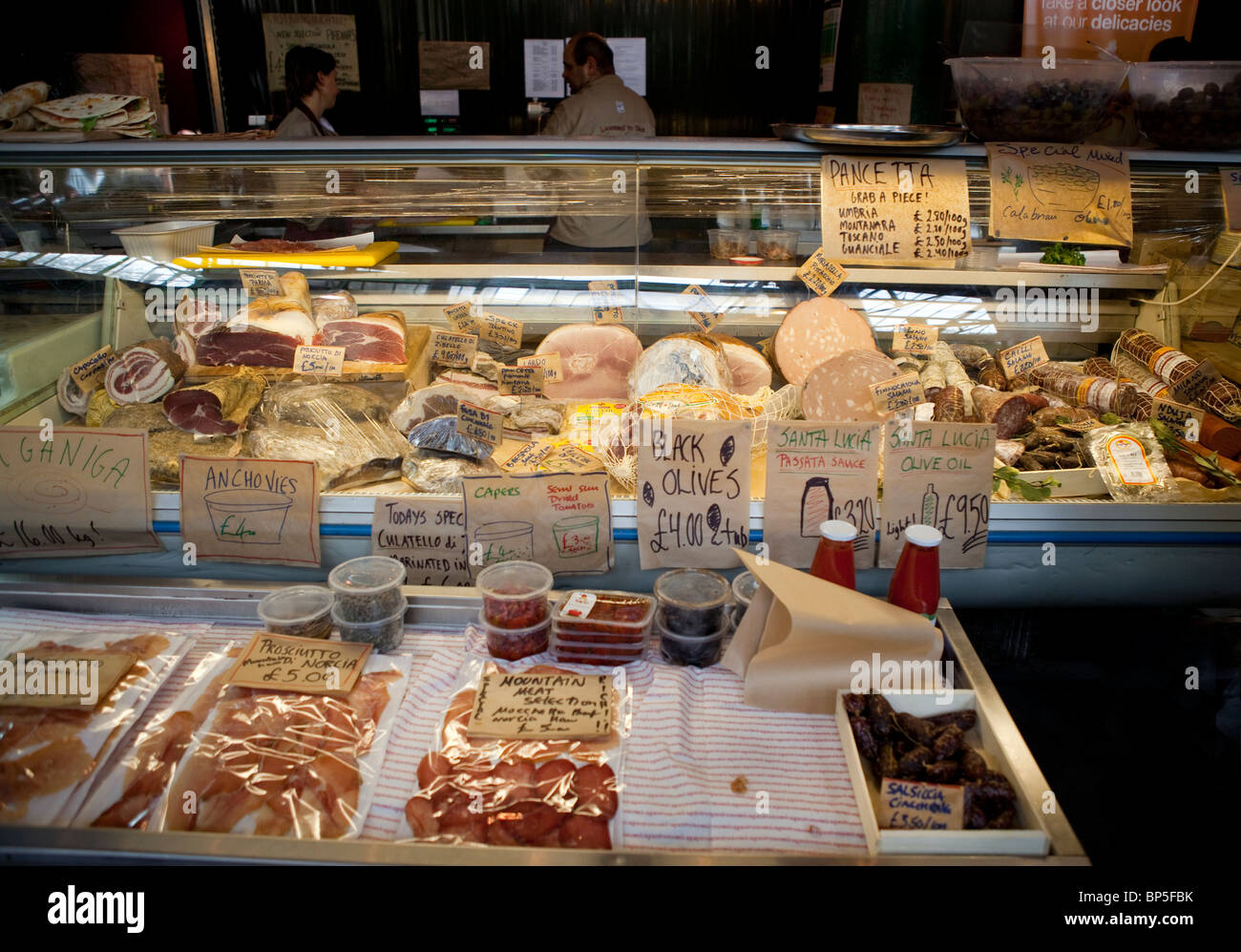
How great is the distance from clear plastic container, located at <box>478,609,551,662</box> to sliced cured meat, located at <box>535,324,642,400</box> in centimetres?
117

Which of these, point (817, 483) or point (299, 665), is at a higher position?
point (817, 483)

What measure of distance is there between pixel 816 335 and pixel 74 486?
2465 mm

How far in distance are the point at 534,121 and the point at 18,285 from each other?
6.82 m

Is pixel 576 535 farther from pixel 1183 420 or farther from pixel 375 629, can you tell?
pixel 1183 420

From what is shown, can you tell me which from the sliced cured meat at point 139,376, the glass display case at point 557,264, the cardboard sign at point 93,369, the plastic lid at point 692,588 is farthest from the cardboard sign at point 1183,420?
the cardboard sign at point 93,369

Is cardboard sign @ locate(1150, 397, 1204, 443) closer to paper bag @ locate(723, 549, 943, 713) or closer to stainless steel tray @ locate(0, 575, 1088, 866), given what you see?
paper bag @ locate(723, 549, 943, 713)

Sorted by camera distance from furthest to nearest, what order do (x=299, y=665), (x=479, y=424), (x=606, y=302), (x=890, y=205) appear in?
1. (x=606, y=302)
2. (x=890, y=205)
3. (x=479, y=424)
4. (x=299, y=665)

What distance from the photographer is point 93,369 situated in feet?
8.90

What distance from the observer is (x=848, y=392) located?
2.54 metres

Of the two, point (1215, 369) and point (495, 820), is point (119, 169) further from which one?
point (1215, 369)

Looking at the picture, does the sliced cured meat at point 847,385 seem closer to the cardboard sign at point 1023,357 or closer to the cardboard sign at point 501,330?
the cardboard sign at point 1023,357

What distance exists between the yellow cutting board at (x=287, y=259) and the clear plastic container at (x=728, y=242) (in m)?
1.34

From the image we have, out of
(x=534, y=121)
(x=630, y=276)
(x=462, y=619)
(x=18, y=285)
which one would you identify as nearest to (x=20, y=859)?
(x=462, y=619)

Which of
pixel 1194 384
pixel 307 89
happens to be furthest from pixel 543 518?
pixel 307 89
